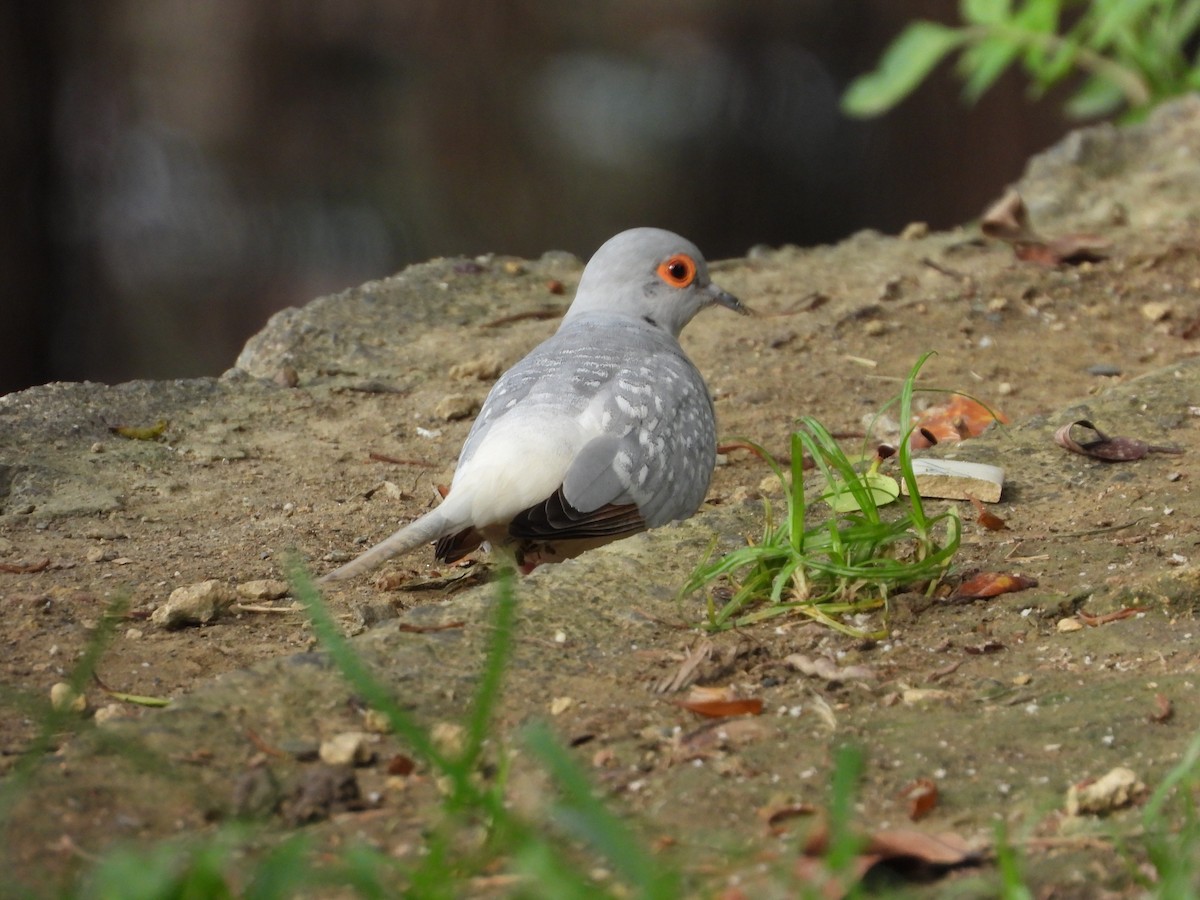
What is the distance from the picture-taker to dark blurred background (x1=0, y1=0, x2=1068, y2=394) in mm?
8141

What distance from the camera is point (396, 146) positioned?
8.85 metres

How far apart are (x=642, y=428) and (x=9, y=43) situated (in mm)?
5691

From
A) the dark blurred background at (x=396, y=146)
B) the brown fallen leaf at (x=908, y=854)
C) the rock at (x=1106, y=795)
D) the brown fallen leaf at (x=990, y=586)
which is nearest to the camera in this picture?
the brown fallen leaf at (x=908, y=854)

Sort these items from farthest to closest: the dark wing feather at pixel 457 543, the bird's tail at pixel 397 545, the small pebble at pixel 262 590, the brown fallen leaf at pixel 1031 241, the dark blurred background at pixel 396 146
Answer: the dark blurred background at pixel 396 146 < the brown fallen leaf at pixel 1031 241 < the dark wing feather at pixel 457 543 < the small pebble at pixel 262 590 < the bird's tail at pixel 397 545

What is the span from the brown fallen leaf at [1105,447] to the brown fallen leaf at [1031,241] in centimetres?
245

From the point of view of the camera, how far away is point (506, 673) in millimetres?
2533

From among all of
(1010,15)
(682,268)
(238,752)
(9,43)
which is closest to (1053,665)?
(238,752)

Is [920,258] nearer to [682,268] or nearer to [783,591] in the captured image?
[682,268]

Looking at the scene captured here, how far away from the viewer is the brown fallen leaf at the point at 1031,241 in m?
5.83

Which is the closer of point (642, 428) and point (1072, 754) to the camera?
point (1072, 754)

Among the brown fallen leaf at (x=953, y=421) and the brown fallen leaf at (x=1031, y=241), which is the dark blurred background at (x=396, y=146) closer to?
the brown fallen leaf at (x=1031, y=241)

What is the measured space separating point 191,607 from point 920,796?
67.8 inches

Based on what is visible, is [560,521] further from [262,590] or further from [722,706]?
[722,706]

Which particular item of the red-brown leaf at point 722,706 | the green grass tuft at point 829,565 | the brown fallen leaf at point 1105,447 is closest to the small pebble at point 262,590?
the green grass tuft at point 829,565
